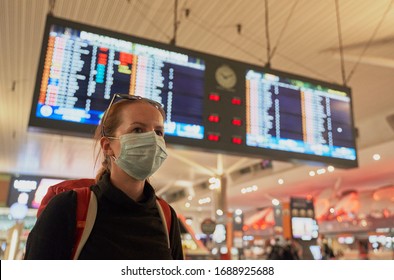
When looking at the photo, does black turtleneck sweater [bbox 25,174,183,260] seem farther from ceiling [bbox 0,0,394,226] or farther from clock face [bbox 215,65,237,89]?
clock face [bbox 215,65,237,89]

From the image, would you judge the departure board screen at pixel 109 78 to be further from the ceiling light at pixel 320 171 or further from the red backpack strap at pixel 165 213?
the ceiling light at pixel 320 171

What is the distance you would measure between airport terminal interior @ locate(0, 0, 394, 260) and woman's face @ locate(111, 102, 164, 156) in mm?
333

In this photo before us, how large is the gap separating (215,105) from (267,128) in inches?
23.3

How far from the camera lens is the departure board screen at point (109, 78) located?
3029 millimetres

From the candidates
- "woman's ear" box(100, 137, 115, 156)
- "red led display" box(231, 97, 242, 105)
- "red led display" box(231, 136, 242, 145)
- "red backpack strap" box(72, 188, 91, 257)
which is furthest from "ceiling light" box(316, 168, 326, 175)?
"red backpack strap" box(72, 188, 91, 257)

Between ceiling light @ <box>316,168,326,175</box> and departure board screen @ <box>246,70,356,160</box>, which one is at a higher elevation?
ceiling light @ <box>316,168,326,175</box>

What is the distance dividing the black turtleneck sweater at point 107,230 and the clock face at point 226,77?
2656 mm

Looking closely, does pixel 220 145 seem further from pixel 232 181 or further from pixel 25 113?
pixel 232 181

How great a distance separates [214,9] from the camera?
5543 millimetres

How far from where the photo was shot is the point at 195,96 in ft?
12.1

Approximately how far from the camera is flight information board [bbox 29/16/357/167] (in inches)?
121

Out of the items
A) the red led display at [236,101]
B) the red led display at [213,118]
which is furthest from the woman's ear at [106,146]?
the red led display at [236,101]

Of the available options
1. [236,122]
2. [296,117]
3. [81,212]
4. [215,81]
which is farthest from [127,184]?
[296,117]

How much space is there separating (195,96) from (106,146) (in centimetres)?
232
